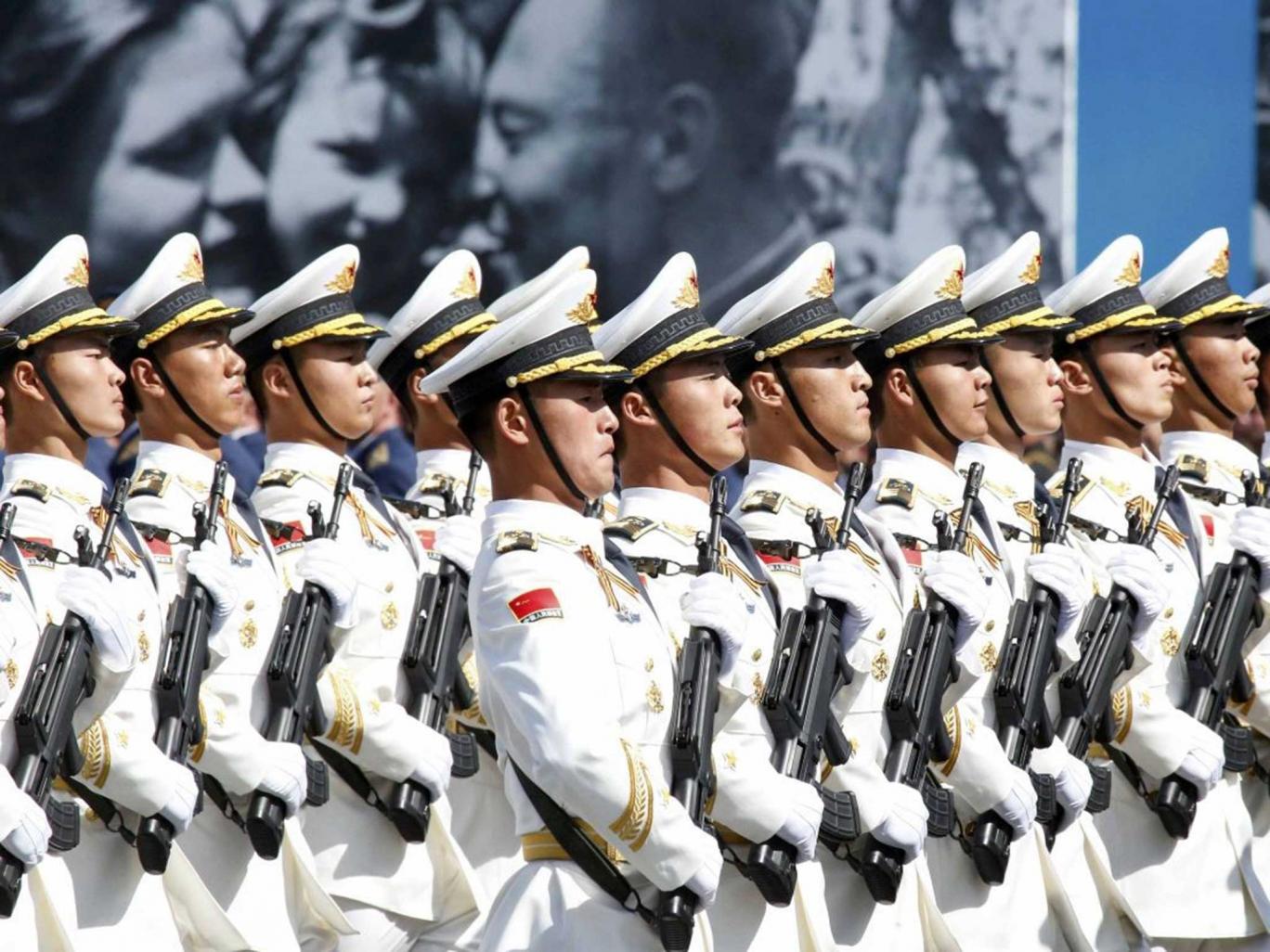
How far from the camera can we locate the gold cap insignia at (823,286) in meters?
7.84

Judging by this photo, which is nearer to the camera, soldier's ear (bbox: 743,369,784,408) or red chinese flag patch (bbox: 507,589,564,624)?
red chinese flag patch (bbox: 507,589,564,624)

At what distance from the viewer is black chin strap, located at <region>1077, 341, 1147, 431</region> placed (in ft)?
29.6

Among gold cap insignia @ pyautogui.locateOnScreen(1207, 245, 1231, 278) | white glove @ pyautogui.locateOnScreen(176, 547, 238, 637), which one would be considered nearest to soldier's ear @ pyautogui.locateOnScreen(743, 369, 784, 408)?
white glove @ pyautogui.locateOnScreen(176, 547, 238, 637)

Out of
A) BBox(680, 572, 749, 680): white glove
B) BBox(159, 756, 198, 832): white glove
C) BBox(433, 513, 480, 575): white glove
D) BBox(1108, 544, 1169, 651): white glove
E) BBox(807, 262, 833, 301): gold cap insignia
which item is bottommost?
BBox(159, 756, 198, 832): white glove

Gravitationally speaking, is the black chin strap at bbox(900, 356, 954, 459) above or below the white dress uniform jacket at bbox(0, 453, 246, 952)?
above

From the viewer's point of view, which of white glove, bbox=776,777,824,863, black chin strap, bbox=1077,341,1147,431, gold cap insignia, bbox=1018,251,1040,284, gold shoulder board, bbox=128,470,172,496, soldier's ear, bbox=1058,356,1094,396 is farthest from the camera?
soldier's ear, bbox=1058,356,1094,396

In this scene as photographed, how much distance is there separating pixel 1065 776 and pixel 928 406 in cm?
108

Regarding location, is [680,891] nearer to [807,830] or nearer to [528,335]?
[807,830]

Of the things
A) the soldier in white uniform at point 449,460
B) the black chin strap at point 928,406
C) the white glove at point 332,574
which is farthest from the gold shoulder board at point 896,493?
the white glove at point 332,574

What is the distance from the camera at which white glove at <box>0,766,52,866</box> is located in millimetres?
6461

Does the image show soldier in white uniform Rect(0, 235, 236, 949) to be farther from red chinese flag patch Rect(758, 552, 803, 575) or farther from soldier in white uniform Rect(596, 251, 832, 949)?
red chinese flag patch Rect(758, 552, 803, 575)

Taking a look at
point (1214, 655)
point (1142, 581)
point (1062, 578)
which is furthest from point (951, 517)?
point (1214, 655)

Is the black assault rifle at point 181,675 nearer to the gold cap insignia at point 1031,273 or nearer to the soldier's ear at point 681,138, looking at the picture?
the gold cap insignia at point 1031,273

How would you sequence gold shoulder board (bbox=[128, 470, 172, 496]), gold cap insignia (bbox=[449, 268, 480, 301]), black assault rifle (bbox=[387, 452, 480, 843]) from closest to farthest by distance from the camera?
gold shoulder board (bbox=[128, 470, 172, 496]) < black assault rifle (bbox=[387, 452, 480, 843]) < gold cap insignia (bbox=[449, 268, 480, 301])
